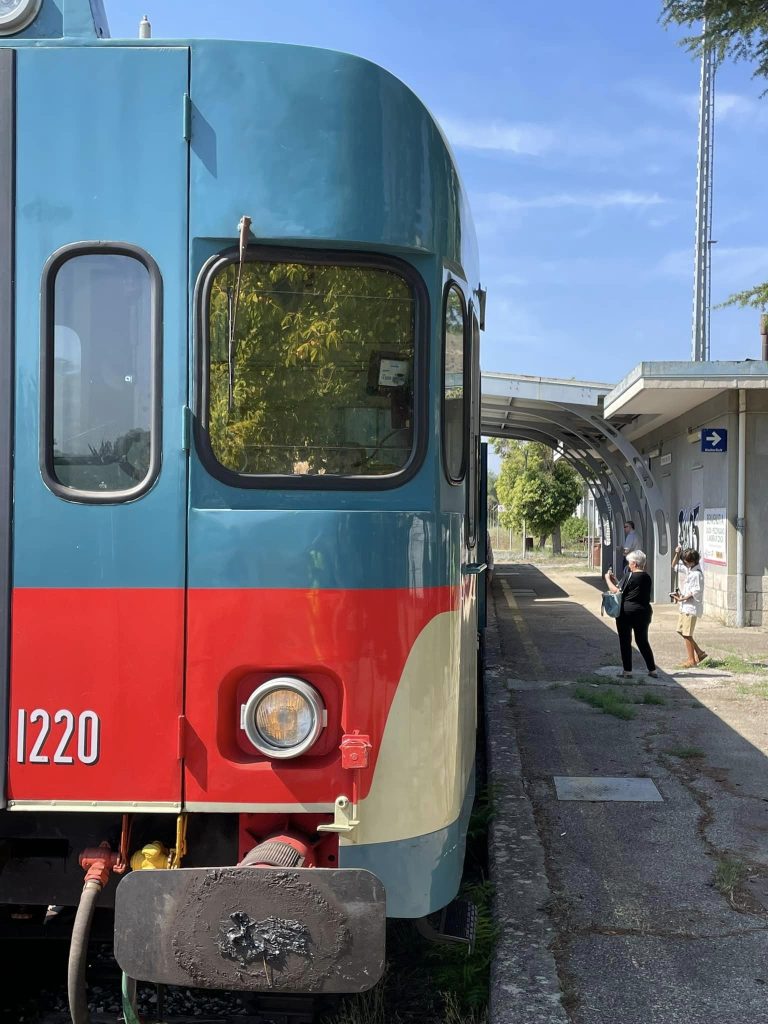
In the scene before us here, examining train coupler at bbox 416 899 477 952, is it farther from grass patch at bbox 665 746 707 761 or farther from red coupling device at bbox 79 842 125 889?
grass patch at bbox 665 746 707 761

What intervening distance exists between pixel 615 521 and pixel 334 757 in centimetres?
2324

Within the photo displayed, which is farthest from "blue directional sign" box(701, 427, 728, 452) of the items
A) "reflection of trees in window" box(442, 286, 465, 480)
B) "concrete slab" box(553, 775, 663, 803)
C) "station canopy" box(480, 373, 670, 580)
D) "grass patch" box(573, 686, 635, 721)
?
"reflection of trees in window" box(442, 286, 465, 480)

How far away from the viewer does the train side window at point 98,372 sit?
2949 millimetres

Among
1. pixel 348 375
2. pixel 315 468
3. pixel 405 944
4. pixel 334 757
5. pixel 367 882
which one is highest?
pixel 348 375

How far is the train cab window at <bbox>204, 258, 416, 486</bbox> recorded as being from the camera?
2936 mm

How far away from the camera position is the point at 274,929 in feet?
8.69

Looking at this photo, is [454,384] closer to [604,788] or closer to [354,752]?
[354,752]

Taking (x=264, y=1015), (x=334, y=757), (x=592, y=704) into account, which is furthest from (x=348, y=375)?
(x=592, y=704)

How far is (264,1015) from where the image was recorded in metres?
3.32

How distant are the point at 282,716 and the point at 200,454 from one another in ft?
2.71

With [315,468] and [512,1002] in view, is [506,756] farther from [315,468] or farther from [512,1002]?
[315,468]

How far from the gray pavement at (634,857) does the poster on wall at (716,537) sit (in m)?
4.99

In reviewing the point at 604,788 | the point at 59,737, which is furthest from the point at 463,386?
the point at 604,788

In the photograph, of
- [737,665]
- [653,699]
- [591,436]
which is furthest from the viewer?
[591,436]
